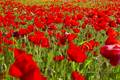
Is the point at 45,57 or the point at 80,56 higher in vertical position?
the point at 80,56

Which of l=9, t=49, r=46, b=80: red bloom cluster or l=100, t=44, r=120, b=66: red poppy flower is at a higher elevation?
l=9, t=49, r=46, b=80: red bloom cluster

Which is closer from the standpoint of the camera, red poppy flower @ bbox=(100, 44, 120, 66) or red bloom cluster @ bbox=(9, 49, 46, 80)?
red bloom cluster @ bbox=(9, 49, 46, 80)

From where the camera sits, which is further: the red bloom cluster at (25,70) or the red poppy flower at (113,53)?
the red poppy flower at (113,53)

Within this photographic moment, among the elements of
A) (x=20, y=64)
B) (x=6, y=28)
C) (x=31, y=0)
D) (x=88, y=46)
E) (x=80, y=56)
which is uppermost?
(x=20, y=64)

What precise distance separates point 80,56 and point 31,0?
44.6ft

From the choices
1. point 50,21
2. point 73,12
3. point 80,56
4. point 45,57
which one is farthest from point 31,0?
point 80,56

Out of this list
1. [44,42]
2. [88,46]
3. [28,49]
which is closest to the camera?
[44,42]

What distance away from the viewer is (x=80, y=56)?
2131 millimetres

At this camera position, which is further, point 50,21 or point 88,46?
point 50,21

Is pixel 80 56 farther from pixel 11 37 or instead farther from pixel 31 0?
pixel 31 0

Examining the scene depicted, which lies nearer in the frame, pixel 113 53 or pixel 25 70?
pixel 25 70

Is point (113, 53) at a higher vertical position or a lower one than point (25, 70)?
lower

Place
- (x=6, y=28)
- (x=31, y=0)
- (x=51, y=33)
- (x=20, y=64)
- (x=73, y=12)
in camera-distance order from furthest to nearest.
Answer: (x=31, y=0) < (x=73, y=12) < (x=6, y=28) < (x=51, y=33) < (x=20, y=64)

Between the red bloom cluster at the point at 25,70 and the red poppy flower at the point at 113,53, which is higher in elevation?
the red bloom cluster at the point at 25,70
